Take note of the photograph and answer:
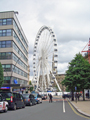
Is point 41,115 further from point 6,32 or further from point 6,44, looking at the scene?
point 6,32

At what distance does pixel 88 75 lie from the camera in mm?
35250

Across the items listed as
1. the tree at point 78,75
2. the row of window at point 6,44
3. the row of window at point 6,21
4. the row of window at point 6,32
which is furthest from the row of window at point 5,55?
the tree at point 78,75

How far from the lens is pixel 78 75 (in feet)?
113

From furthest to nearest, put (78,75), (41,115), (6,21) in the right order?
1. (6,21)
2. (78,75)
3. (41,115)

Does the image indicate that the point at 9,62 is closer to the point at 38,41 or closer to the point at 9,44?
the point at 9,44

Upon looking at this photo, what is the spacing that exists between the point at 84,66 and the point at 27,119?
26.6 metres

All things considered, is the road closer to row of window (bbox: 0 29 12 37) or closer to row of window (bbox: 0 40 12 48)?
row of window (bbox: 0 40 12 48)

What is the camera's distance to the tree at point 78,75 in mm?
34344

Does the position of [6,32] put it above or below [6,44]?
above

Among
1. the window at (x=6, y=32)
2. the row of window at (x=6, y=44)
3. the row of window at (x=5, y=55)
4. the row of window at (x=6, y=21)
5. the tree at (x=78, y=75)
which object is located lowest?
the tree at (x=78, y=75)

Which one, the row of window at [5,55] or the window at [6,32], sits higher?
A: the window at [6,32]

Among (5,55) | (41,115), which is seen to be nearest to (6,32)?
(5,55)

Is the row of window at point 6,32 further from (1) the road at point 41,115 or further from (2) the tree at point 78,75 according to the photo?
(1) the road at point 41,115

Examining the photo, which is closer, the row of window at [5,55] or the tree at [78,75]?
the tree at [78,75]
